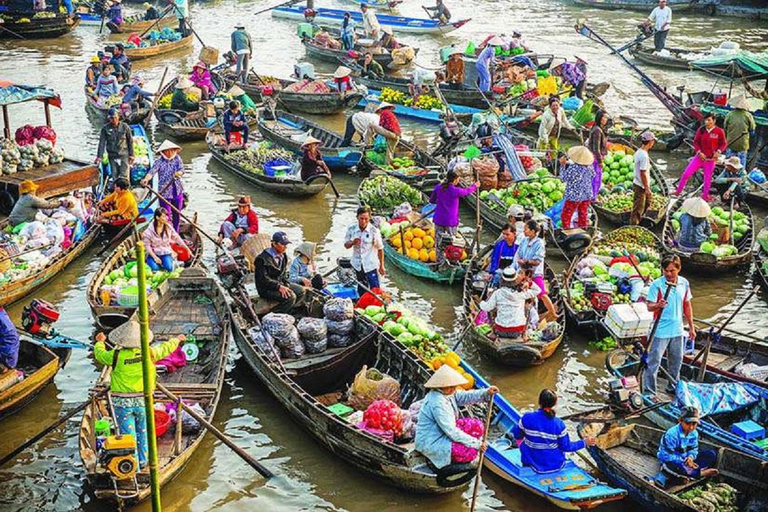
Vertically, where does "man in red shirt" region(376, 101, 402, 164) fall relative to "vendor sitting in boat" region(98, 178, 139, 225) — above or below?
above

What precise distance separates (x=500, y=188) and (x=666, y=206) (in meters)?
2.91

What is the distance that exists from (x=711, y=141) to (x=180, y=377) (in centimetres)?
1011

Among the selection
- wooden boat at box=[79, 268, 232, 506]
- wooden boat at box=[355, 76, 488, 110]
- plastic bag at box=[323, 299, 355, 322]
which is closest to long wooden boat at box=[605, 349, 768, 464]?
plastic bag at box=[323, 299, 355, 322]

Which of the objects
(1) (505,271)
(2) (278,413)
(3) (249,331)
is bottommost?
(2) (278,413)

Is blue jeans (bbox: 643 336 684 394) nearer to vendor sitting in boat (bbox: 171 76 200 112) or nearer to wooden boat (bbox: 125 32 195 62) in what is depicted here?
vendor sitting in boat (bbox: 171 76 200 112)

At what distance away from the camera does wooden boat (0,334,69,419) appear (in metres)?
10.0

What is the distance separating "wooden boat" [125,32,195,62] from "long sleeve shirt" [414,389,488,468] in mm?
21971

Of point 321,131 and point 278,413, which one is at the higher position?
point 321,131

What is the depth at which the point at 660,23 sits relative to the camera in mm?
27094

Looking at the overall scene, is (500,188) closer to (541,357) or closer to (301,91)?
(541,357)

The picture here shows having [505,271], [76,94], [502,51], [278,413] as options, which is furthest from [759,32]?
[278,413]

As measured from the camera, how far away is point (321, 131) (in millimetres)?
19359

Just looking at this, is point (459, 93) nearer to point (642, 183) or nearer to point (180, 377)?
point (642, 183)

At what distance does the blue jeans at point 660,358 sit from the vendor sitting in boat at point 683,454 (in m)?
1.54
